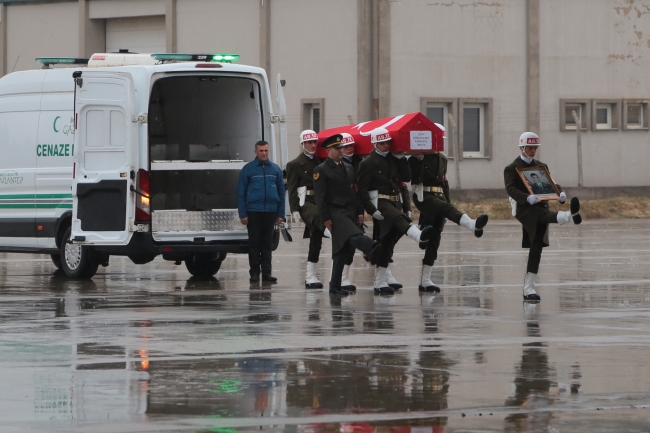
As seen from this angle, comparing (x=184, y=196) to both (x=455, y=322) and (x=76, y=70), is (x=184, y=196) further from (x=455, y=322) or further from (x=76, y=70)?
(x=455, y=322)

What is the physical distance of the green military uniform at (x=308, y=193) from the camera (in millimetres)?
17125

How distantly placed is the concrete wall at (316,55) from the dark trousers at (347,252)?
2176 centimetres

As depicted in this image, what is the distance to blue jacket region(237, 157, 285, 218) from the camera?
17.5 meters

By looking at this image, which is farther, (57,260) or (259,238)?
(57,260)

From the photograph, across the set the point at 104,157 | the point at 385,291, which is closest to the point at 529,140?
the point at 385,291

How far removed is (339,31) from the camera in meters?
37.8

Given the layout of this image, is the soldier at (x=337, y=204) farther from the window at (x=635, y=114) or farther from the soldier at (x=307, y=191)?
the window at (x=635, y=114)

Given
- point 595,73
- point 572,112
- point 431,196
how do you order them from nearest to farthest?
1. point 431,196
2. point 572,112
3. point 595,73

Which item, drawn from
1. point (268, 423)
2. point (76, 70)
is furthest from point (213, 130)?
point (268, 423)

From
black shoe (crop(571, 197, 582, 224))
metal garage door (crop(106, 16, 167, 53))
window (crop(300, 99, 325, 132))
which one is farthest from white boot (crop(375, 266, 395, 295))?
metal garage door (crop(106, 16, 167, 53))

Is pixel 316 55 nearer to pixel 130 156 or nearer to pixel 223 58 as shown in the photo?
pixel 223 58

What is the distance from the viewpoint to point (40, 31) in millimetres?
43406

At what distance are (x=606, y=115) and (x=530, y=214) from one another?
1034 inches

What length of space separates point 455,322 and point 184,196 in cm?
680
